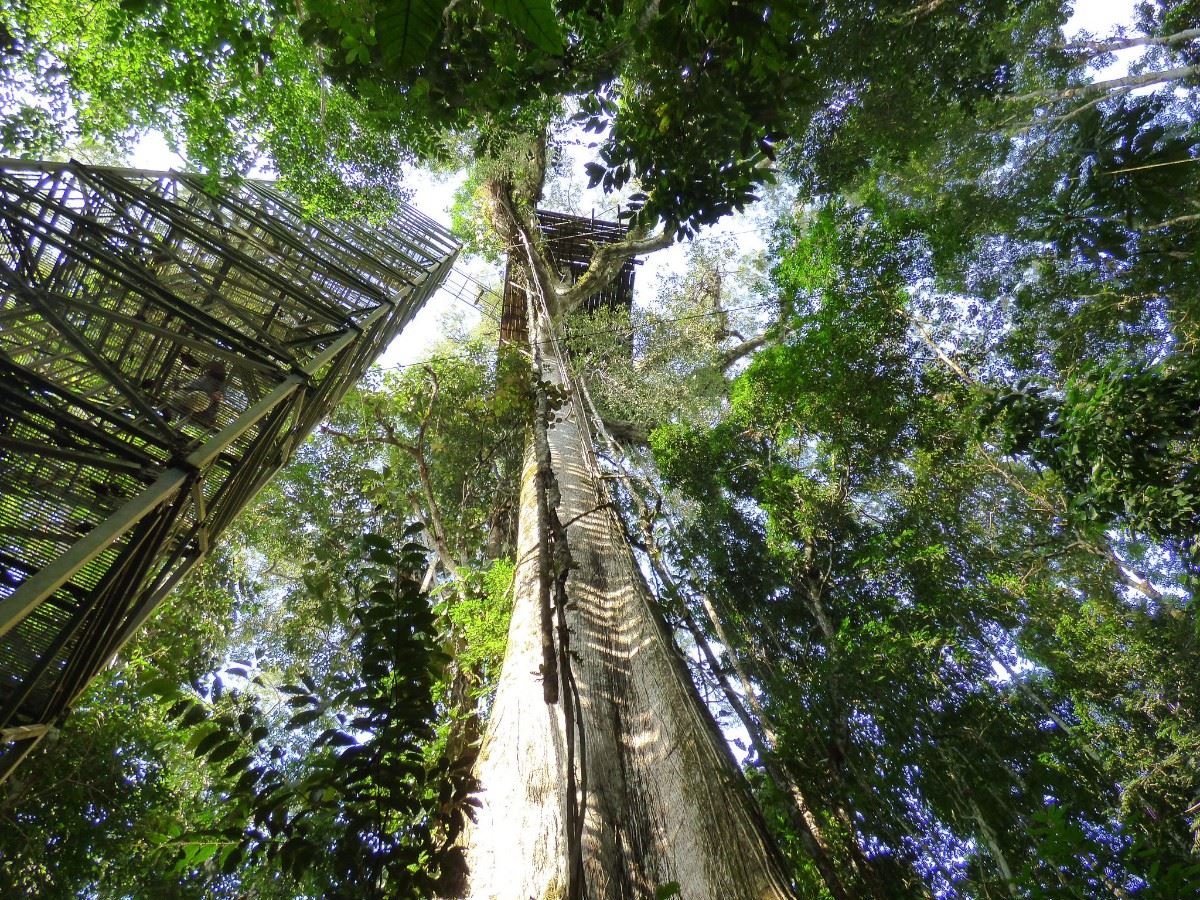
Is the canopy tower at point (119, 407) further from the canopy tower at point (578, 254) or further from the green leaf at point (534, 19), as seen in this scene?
the canopy tower at point (578, 254)

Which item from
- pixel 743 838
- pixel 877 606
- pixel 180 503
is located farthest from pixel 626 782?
pixel 877 606

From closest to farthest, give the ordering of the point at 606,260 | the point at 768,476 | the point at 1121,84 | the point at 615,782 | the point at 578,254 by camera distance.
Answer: the point at 615,782 → the point at 768,476 → the point at 1121,84 → the point at 606,260 → the point at 578,254

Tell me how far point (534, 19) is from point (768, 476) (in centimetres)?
776

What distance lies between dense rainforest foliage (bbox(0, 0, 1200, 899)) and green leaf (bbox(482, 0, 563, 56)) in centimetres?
1

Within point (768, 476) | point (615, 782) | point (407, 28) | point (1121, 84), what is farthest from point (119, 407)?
point (1121, 84)

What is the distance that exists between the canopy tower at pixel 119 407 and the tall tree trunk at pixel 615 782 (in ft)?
4.27

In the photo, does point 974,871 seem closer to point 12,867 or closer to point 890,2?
point 12,867

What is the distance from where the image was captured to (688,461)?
872 cm

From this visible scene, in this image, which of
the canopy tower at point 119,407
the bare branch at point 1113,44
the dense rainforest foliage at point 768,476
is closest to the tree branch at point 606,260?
the dense rainforest foliage at point 768,476

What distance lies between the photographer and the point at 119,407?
3564 millimetres

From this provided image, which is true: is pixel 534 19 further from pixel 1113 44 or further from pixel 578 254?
pixel 1113 44

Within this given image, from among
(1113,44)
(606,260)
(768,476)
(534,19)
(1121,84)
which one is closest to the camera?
(534,19)

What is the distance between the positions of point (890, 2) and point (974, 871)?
25.7 feet

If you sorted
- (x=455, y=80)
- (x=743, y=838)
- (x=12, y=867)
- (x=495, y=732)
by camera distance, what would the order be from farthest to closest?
(x=12, y=867) → (x=455, y=80) → (x=495, y=732) → (x=743, y=838)
